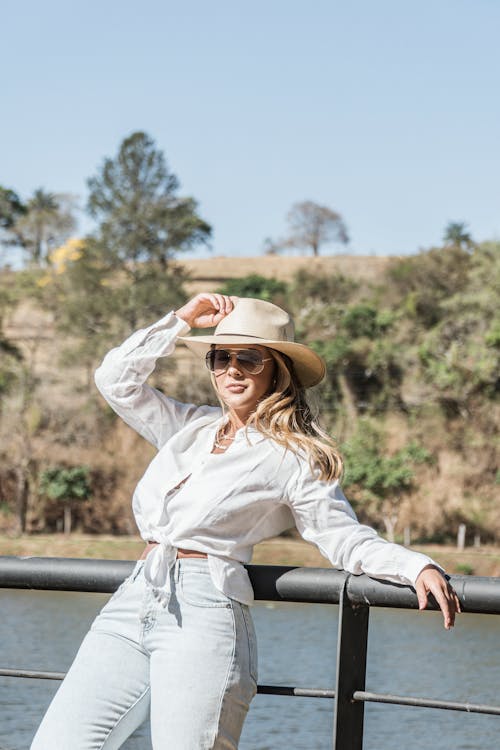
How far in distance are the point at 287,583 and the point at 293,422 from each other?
392 millimetres

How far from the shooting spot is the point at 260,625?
74.5 ft

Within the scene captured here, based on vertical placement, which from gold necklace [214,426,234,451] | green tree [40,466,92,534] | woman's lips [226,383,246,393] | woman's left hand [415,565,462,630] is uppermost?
woman's lips [226,383,246,393]

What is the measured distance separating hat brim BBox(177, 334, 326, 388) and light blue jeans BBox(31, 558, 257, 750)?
1.65 ft

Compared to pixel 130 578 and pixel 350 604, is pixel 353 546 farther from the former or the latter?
pixel 130 578

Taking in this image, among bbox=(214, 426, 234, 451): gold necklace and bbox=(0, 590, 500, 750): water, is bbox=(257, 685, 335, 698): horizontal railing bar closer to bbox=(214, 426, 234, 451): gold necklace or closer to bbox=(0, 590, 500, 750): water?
bbox=(214, 426, 234, 451): gold necklace

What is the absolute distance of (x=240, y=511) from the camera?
2246 mm

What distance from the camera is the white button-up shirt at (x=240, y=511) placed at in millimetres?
2166

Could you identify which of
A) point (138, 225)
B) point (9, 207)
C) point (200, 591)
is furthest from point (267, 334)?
point (9, 207)

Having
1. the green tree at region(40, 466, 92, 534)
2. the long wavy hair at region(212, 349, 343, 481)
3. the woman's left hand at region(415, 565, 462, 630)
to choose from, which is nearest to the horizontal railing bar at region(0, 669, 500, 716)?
the woman's left hand at region(415, 565, 462, 630)

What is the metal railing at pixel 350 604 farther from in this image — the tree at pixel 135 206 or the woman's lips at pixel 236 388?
the tree at pixel 135 206

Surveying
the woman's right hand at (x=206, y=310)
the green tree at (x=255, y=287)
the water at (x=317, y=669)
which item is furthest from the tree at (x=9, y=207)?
the woman's right hand at (x=206, y=310)

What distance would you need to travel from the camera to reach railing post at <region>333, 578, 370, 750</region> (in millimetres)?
2064

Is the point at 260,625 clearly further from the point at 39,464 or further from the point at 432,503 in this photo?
the point at 39,464

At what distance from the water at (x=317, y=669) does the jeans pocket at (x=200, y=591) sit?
9.68 feet
